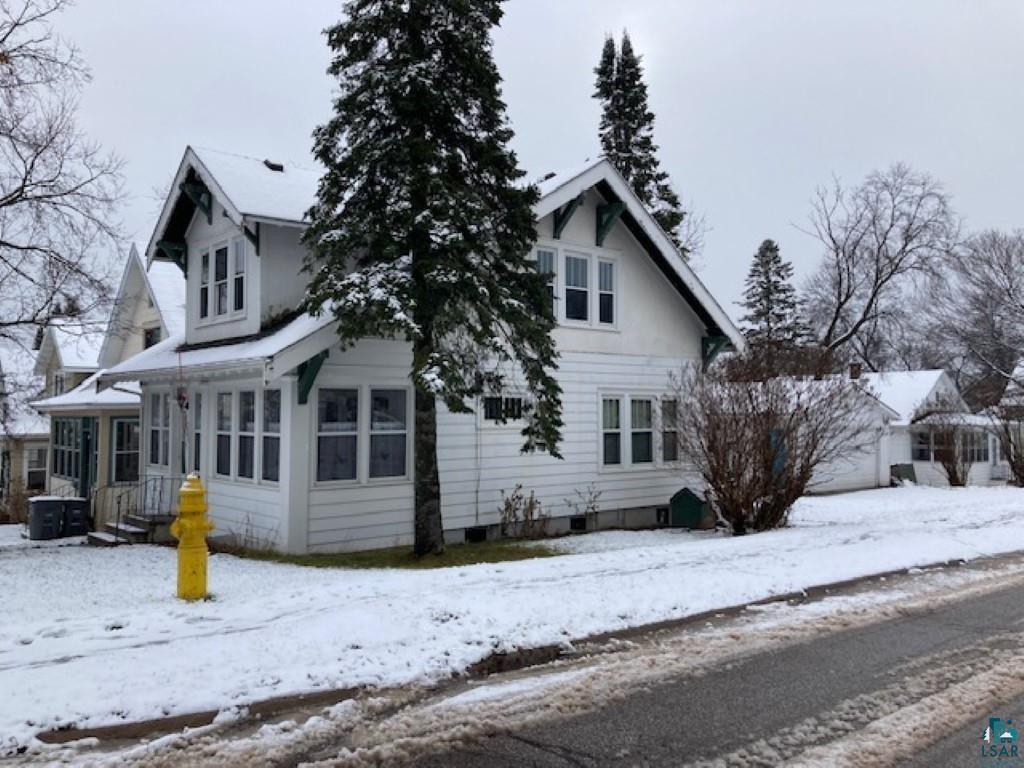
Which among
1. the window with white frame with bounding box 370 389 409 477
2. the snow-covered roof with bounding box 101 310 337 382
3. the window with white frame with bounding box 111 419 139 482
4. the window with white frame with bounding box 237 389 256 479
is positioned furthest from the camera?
the window with white frame with bounding box 111 419 139 482

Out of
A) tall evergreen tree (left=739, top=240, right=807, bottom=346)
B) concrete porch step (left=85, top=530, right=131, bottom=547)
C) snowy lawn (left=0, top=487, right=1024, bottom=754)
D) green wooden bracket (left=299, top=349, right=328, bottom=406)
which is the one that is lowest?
concrete porch step (left=85, top=530, right=131, bottom=547)

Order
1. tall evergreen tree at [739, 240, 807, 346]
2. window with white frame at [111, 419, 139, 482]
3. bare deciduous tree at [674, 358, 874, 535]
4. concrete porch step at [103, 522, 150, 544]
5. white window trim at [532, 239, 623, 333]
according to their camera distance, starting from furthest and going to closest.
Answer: tall evergreen tree at [739, 240, 807, 346]
window with white frame at [111, 419, 139, 482]
white window trim at [532, 239, 623, 333]
concrete porch step at [103, 522, 150, 544]
bare deciduous tree at [674, 358, 874, 535]

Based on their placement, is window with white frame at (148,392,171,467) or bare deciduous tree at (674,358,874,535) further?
window with white frame at (148,392,171,467)

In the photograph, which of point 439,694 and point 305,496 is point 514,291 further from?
point 439,694

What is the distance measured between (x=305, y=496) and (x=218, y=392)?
3507mm

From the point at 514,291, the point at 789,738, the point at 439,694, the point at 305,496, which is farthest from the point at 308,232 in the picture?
the point at 789,738

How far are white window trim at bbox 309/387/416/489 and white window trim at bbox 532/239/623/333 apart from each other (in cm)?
377

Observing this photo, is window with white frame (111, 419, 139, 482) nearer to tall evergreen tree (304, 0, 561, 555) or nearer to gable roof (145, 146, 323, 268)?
gable roof (145, 146, 323, 268)

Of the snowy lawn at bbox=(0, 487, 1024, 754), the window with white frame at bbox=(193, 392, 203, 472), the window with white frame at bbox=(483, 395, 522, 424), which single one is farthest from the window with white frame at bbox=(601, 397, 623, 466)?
the window with white frame at bbox=(193, 392, 203, 472)

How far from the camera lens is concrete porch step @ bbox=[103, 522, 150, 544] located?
49.8ft

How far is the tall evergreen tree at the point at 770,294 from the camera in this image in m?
52.9

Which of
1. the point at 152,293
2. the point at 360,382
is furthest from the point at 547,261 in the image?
the point at 152,293

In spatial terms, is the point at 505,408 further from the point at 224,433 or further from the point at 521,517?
the point at 224,433

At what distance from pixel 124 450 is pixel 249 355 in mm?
11461
